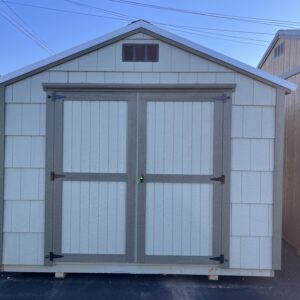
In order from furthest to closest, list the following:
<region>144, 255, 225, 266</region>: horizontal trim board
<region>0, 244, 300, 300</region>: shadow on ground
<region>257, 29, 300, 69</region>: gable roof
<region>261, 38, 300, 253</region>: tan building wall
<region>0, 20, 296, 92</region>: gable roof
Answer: <region>257, 29, 300, 69</region>: gable roof
<region>261, 38, 300, 253</region>: tan building wall
<region>144, 255, 225, 266</region>: horizontal trim board
<region>0, 20, 296, 92</region>: gable roof
<region>0, 244, 300, 300</region>: shadow on ground

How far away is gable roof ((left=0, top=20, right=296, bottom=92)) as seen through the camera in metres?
3.64

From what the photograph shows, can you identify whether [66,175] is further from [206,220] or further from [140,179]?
[206,220]

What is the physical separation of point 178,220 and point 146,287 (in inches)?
30.6

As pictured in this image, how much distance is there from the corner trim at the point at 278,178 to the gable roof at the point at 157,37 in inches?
8.4

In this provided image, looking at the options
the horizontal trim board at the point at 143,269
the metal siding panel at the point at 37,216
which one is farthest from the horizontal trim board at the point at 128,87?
the horizontal trim board at the point at 143,269

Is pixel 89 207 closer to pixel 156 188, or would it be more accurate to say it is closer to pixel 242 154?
pixel 156 188

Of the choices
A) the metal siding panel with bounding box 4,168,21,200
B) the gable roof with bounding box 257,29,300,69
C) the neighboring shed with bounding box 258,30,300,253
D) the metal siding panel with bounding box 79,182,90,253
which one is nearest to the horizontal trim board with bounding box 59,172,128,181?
the metal siding panel with bounding box 79,182,90,253

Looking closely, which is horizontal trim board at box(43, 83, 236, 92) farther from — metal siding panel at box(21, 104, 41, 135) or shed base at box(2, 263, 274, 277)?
shed base at box(2, 263, 274, 277)

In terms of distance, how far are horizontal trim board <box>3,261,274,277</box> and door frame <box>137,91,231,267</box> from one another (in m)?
0.08

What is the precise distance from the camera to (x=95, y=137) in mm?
3756

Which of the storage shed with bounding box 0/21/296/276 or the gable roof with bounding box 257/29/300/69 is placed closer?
the storage shed with bounding box 0/21/296/276

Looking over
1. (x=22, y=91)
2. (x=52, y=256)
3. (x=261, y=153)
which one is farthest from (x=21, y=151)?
(x=261, y=153)

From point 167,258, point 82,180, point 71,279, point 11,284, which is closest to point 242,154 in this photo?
point 167,258

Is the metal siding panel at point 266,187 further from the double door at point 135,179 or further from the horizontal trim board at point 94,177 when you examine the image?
the horizontal trim board at point 94,177
